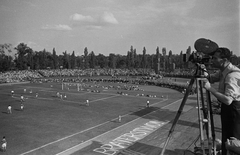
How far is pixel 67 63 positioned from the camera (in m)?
118

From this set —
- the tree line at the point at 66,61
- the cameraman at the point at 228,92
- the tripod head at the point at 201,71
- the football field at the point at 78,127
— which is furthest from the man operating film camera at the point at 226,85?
the tree line at the point at 66,61

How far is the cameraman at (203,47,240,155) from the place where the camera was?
11.7 feet

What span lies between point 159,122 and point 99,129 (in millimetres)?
7436

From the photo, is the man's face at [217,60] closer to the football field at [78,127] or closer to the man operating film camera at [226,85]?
the man operating film camera at [226,85]

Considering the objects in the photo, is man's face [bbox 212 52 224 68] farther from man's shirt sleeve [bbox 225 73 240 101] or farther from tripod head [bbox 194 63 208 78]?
man's shirt sleeve [bbox 225 73 240 101]

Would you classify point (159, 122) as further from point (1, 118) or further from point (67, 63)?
point (67, 63)

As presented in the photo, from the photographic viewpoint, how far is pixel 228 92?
3578 mm

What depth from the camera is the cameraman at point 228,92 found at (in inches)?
141

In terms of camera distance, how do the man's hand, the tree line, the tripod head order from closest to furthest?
the man's hand, the tripod head, the tree line

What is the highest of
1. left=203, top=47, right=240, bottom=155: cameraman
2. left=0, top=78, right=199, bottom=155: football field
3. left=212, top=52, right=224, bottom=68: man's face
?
left=212, top=52, right=224, bottom=68: man's face

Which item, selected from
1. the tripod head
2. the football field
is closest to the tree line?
the football field

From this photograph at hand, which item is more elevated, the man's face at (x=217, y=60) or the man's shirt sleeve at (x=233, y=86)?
the man's face at (x=217, y=60)

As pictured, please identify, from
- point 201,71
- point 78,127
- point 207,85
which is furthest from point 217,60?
point 78,127

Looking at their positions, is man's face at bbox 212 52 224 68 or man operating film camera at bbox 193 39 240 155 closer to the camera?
man operating film camera at bbox 193 39 240 155
